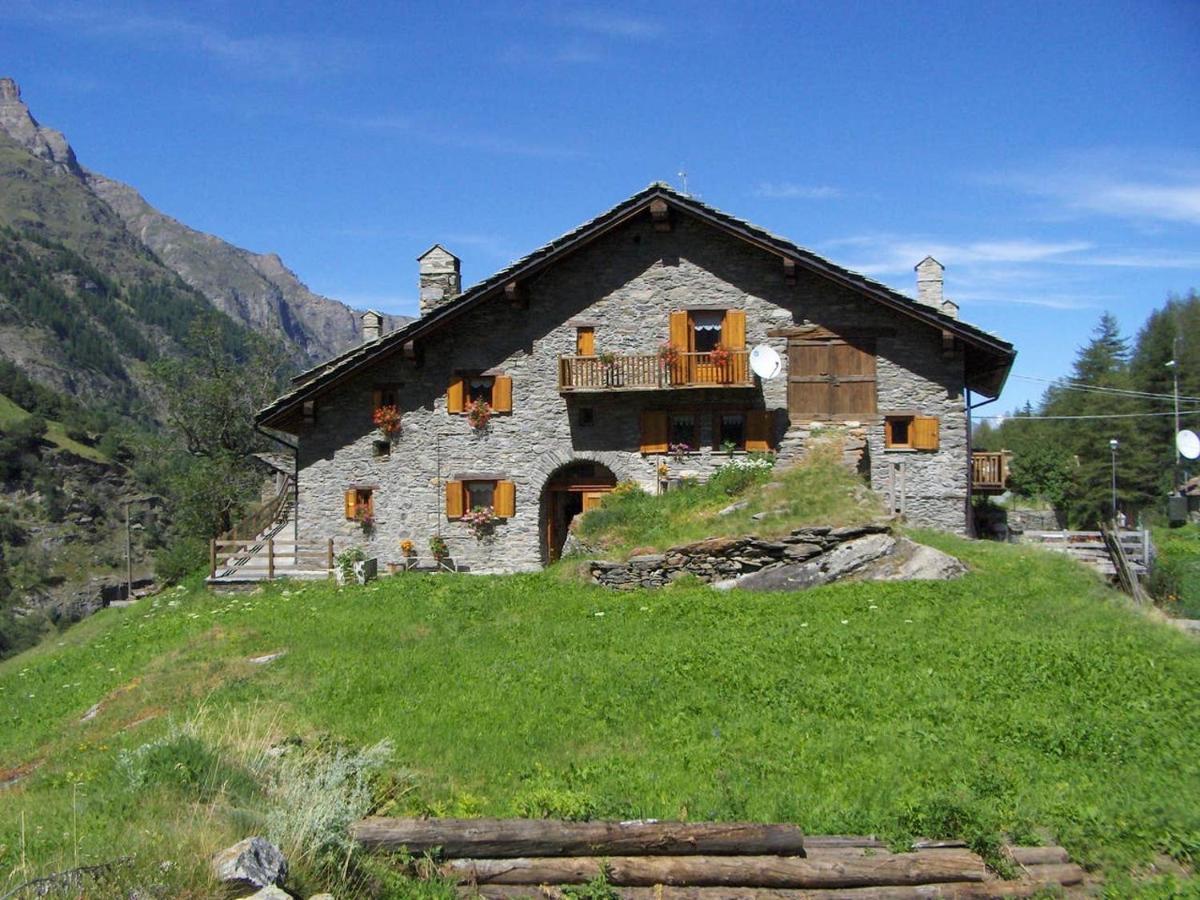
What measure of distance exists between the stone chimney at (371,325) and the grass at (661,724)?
15.6m

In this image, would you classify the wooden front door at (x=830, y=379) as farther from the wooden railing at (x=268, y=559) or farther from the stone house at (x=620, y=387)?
the wooden railing at (x=268, y=559)

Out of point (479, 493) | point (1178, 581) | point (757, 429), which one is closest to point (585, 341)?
point (479, 493)

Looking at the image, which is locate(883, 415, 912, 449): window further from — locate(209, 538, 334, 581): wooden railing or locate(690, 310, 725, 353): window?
locate(209, 538, 334, 581): wooden railing

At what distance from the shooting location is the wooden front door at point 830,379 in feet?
81.6

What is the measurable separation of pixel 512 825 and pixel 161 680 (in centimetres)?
961

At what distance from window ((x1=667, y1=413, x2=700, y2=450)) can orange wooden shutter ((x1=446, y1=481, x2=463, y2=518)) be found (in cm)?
572

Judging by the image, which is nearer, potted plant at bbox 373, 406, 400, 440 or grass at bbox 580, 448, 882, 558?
grass at bbox 580, 448, 882, 558

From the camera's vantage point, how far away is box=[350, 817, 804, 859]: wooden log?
7.00 metres

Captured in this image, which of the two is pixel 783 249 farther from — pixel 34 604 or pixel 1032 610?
pixel 34 604

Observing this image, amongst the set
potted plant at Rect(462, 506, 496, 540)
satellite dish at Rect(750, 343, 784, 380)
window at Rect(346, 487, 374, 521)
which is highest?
satellite dish at Rect(750, 343, 784, 380)

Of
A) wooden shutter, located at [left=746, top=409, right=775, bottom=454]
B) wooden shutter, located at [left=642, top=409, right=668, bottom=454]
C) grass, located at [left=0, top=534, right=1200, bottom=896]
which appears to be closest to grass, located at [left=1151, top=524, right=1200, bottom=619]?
grass, located at [left=0, top=534, right=1200, bottom=896]

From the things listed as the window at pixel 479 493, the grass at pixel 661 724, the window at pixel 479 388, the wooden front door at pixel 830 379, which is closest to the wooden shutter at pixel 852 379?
the wooden front door at pixel 830 379

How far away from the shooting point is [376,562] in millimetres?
25156

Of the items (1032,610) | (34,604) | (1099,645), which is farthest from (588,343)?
(34,604)
